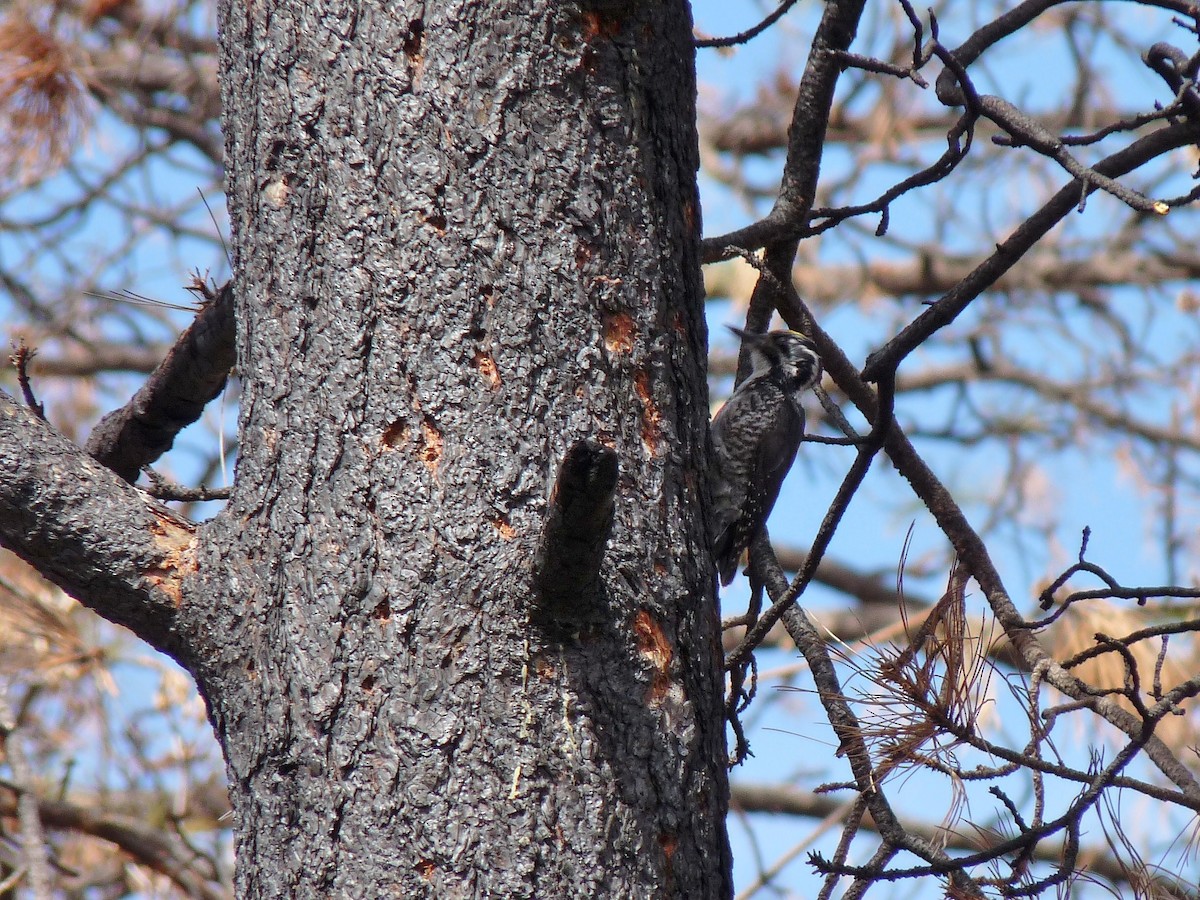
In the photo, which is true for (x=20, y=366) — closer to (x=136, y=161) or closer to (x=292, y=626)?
(x=292, y=626)

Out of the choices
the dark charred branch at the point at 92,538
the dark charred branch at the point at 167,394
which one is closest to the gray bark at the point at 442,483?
the dark charred branch at the point at 92,538

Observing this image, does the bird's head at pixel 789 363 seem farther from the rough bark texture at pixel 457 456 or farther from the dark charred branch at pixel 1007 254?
the rough bark texture at pixel 457 456

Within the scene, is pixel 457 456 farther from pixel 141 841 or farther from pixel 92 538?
pixel 141 841

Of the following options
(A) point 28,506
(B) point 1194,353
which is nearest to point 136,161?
(A) point 28,506

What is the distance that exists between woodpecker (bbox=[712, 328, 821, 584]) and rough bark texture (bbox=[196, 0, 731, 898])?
7.27ft

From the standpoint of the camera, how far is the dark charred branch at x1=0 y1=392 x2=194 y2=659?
1.70m

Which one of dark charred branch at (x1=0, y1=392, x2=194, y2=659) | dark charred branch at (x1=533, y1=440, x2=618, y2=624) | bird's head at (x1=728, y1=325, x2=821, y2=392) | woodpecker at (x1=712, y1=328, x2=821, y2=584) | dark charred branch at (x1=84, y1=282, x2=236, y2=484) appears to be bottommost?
dark charred branch at (x1=533, y1=440, x2=618, y2=624)

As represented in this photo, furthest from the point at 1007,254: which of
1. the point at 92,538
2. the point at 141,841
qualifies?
the point at 141,841

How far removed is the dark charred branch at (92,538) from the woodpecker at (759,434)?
2485 mm

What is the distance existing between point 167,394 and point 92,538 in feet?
2.27

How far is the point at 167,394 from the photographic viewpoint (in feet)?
7.71

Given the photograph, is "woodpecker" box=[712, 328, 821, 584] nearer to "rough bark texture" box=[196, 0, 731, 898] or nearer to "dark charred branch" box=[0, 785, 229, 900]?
"dark charred branch" box=[0, 785, 229, 900]

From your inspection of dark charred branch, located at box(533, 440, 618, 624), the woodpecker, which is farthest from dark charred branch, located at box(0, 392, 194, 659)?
the woodpecker

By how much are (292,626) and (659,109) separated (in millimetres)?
947
